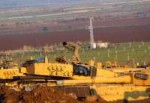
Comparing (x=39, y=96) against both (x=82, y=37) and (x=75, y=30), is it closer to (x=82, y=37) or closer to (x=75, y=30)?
(x=82, y=37)

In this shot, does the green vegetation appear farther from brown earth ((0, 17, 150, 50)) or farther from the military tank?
brown earth ((0, 17, 150, 50))

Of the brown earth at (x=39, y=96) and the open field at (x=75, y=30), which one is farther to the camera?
the open field at (x=75, y=30)

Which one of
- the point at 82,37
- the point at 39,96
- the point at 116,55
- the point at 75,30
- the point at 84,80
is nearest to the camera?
the point at 39,96

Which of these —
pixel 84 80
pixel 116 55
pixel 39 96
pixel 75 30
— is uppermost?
pixel 75 30

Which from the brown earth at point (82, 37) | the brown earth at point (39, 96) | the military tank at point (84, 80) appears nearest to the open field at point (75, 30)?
the brown earth at point (82, 37)

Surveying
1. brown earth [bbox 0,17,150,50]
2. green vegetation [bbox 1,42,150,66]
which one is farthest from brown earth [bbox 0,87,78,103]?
brown earth [bbox 0,17,150,50]

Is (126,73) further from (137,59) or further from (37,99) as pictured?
(137,59)

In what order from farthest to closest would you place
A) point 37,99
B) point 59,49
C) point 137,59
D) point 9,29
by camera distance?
1. point 9,29
2. point 59,49
3. point 137,59
4. point 37,99

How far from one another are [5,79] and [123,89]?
5530 mm

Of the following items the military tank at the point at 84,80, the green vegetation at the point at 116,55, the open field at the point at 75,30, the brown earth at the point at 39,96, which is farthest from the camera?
the open field at the point at 75,30

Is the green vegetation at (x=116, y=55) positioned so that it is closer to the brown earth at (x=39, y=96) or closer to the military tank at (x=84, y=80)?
the military tank at (x=84, y=80)

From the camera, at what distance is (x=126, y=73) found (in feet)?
97.4

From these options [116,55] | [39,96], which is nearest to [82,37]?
[116,55]

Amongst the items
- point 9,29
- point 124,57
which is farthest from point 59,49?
point 9,29
